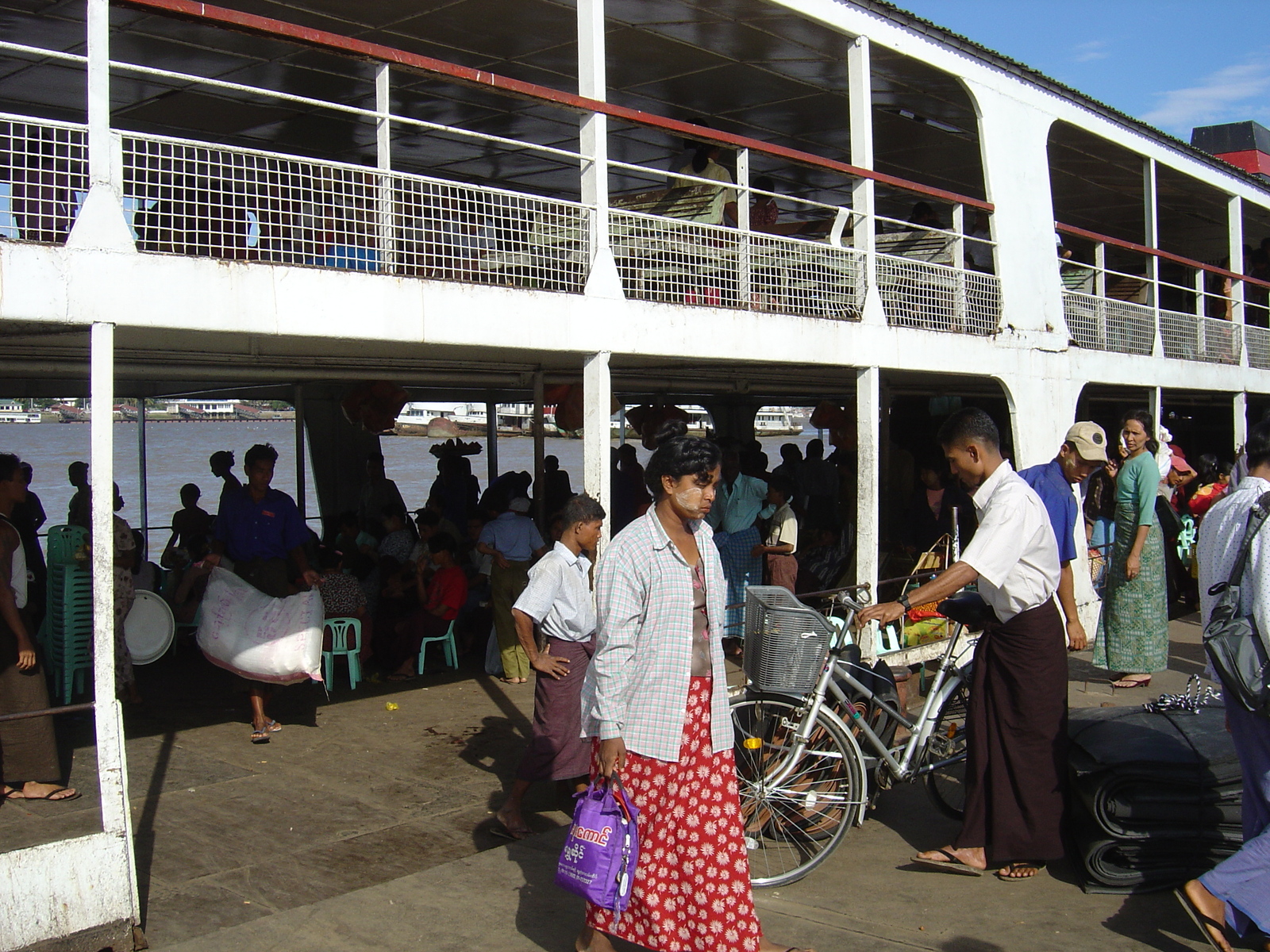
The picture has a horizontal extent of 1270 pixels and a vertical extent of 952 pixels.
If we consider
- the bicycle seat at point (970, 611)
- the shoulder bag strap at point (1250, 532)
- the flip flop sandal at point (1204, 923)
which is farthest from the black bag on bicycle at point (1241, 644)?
the bicycle seat at point (970, 611)

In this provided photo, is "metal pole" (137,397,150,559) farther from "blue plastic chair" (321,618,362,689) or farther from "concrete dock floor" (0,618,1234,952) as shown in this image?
"concrete dock floor" (0,618,1234,952)

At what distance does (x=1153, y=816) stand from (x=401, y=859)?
3.12 m

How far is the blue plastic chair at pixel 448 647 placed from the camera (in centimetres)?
823

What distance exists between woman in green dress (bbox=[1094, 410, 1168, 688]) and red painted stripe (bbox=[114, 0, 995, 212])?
260cm

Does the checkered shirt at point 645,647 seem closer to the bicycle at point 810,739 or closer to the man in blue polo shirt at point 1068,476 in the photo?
the bicycle at point 810,739

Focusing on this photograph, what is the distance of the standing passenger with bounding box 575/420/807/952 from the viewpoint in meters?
3.35

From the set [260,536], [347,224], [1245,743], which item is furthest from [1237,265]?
[260,536]

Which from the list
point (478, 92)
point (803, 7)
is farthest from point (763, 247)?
point (478, 92)

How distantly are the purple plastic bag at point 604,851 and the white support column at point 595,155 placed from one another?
355 centimetres

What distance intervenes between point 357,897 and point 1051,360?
317 inches

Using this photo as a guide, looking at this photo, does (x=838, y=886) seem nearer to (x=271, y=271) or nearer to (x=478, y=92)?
(x=271, y=271)

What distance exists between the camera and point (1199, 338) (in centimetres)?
1284

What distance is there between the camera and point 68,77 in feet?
29.4

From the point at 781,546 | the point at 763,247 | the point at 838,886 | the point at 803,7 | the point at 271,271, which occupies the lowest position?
the point at 838,886
